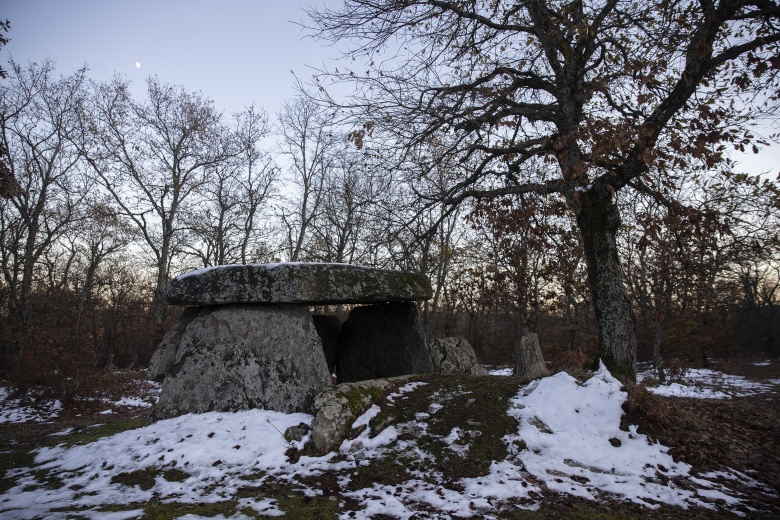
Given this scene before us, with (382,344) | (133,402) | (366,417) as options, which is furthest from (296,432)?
(133,402)

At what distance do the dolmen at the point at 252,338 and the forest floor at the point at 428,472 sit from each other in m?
0.41

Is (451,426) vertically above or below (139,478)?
above

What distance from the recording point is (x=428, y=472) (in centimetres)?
382

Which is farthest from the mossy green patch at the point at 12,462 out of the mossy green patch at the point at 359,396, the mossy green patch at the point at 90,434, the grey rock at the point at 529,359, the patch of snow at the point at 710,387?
→ the patch of snow at the point at 710,387

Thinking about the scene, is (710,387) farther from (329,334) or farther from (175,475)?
(175,475)

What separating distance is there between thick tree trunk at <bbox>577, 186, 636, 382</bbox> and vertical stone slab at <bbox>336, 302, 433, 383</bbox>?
2690 millimetres

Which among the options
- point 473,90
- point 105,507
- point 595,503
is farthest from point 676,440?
point 105,507

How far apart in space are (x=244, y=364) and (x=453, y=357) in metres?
3.76

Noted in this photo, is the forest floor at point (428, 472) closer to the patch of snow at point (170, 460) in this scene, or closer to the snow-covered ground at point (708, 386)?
the patch of snow at point (170, 460)

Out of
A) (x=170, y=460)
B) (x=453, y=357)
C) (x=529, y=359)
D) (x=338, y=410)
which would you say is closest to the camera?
(x=170, y=460)

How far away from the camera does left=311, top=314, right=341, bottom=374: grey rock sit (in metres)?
7.63

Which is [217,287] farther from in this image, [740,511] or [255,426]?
[740,511]

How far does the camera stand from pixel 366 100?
585 centimetres

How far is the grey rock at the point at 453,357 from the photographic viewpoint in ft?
24.5
